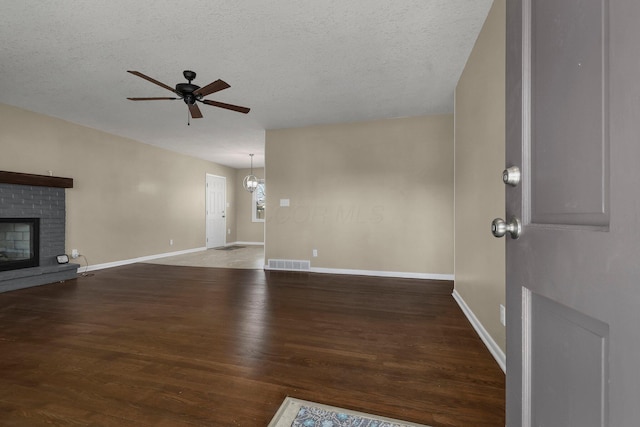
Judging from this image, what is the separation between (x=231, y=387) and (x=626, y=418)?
1757mm

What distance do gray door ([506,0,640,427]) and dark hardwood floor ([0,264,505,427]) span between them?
3.38 ft

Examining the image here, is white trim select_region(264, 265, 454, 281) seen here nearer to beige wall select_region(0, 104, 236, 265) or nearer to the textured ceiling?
the textured ceiling

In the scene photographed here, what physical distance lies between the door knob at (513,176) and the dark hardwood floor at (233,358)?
129cm

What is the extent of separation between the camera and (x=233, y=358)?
2043 millimetres

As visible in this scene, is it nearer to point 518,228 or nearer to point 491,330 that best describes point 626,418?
point 518,228

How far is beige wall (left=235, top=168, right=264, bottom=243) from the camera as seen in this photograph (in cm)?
928

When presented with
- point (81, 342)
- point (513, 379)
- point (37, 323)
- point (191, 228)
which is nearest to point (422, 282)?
point (513, 379)

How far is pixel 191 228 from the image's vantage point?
297 inches

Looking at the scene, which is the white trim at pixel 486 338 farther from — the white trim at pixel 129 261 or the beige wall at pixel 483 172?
the white trim at pixel 129 261

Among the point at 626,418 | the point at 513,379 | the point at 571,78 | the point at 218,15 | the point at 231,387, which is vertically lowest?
the point at 231,387

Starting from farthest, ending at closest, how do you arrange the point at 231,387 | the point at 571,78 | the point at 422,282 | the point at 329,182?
the point at 329,182, the point at 422,282, the point at 231,387, the point at 571,78

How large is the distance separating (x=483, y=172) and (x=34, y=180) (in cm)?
576

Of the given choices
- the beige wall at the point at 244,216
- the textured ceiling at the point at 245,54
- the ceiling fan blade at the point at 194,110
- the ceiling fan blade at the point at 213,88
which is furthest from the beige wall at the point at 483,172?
the beige wall at the point at 244,216

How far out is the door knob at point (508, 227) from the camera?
0.75 meters
